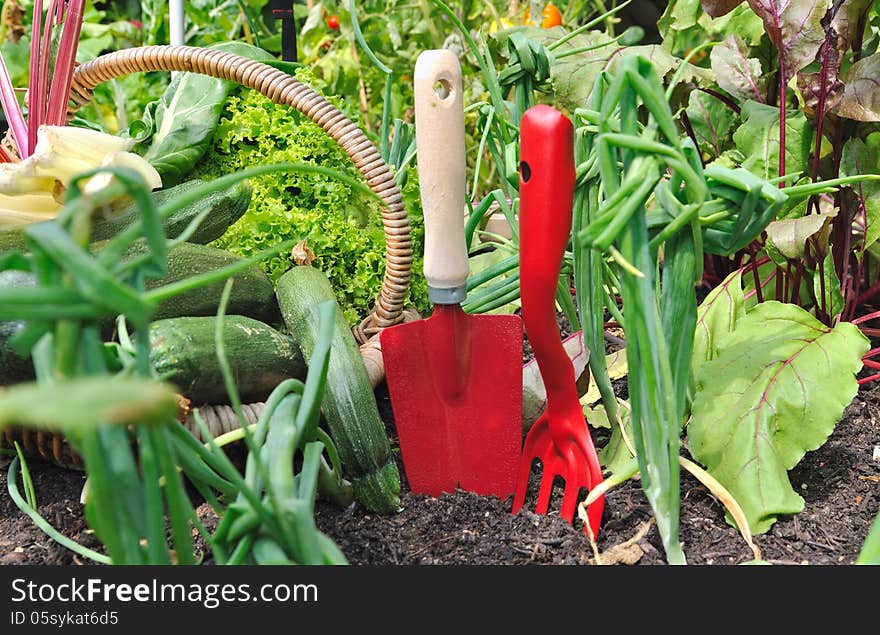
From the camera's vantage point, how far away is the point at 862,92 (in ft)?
3.81

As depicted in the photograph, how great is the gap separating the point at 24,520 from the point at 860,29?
1.27 m

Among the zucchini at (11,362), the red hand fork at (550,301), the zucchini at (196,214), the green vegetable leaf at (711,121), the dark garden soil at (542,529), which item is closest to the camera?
the red hand fork at (550,301)

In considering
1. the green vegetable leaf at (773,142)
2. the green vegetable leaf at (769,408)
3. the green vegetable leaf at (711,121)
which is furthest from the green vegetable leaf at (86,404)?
the green vegetable leaf at (711,121)

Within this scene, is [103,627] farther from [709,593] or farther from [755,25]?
[755,25]

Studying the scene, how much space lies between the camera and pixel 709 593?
633 millimetres

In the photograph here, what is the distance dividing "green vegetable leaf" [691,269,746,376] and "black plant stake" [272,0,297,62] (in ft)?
2.92

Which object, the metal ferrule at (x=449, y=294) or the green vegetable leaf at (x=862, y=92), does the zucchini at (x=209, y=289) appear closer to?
the metal ferrule at (x=449, y=294)

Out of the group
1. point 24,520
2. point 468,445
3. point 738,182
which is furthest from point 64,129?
point 738,182

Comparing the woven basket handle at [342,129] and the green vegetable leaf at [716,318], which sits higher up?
the woven basket handle at [342,129]

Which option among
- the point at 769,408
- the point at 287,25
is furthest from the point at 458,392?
the point at 287,25

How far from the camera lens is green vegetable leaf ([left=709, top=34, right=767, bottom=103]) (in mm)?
1312

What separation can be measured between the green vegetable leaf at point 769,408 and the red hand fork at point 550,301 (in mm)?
149

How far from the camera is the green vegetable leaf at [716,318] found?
45.8 inches

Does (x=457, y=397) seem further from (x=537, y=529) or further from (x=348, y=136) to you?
(x=348, y=136)
